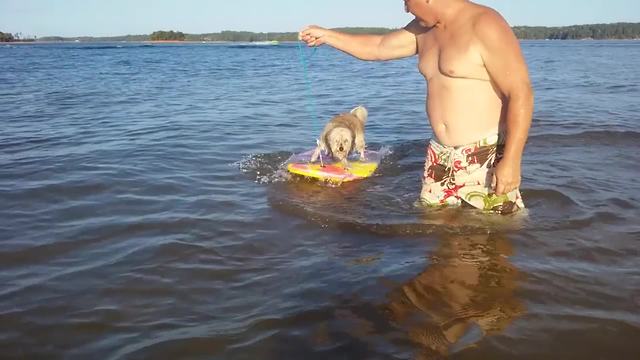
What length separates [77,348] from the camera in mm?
3371

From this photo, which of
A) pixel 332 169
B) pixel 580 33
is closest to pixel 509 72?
pixel 332 169

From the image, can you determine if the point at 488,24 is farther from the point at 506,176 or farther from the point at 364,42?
the point at 364,42

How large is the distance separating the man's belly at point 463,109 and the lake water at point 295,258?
2.61 feet

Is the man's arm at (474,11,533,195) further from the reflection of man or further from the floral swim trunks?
the reflection of man

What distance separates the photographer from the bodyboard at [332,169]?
762 centimetres

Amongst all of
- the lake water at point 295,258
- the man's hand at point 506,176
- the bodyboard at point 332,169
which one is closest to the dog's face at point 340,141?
the bodyboard at point 332,169

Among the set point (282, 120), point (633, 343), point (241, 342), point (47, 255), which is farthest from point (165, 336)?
point (282, 120)

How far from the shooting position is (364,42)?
584 centimetres

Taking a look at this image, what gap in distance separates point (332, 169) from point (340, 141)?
0.45 m

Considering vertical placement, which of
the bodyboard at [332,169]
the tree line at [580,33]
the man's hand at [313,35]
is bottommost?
the bodyboard at [332,169]

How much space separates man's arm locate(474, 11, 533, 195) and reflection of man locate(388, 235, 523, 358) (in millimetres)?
846

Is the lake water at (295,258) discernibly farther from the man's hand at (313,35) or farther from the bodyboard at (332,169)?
the man's hand at (313,35)

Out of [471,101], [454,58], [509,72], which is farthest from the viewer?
[471,101]

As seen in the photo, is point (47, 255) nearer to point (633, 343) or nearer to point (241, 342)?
point (241, 342)
